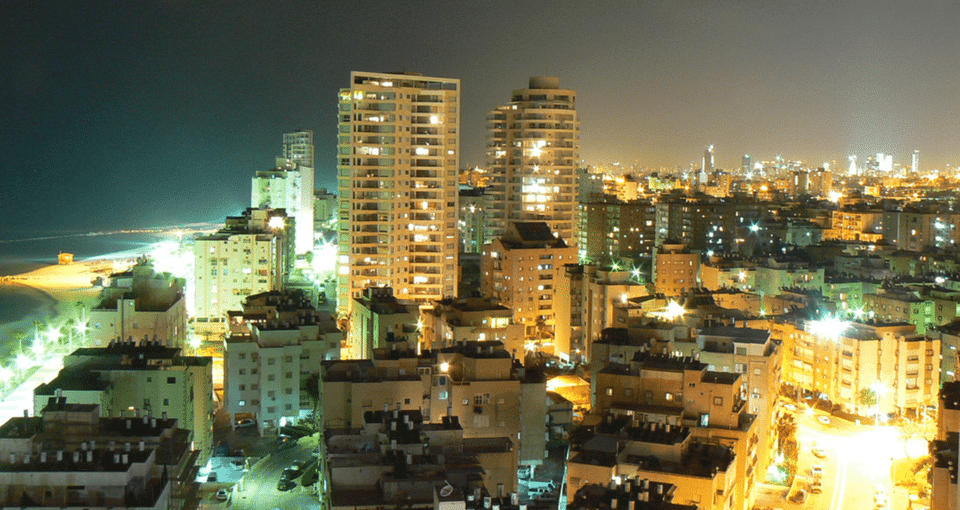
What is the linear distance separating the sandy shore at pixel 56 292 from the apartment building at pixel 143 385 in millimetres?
8034

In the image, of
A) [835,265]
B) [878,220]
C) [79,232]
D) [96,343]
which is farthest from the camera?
[79,232]

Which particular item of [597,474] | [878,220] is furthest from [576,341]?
[878,220]

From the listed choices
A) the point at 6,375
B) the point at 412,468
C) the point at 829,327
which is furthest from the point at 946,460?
the point at 6,375

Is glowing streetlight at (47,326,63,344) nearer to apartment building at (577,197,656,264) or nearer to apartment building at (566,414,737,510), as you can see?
apartment building at (566,414,737,510)

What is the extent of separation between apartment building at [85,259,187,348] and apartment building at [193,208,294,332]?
5.90 meters

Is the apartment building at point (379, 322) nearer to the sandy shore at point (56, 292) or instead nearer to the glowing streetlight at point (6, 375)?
the glowing streetlight at point (6, 375)

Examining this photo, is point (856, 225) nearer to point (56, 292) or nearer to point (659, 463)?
point (56, 292)

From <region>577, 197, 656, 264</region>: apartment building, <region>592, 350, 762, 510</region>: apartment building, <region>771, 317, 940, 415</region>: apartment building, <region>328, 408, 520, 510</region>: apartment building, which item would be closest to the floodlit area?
<region>771, 317, 940, 415</region>: apartment building

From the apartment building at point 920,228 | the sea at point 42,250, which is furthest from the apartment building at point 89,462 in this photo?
the apartment building at point 920,228

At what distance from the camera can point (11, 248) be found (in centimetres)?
4550

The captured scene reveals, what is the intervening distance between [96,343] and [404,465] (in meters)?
8.30

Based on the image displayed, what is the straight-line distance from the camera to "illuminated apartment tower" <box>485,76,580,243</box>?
87.7 ft

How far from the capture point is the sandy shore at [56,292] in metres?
22.6

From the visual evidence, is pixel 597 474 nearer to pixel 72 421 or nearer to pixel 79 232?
pixel 72 421
